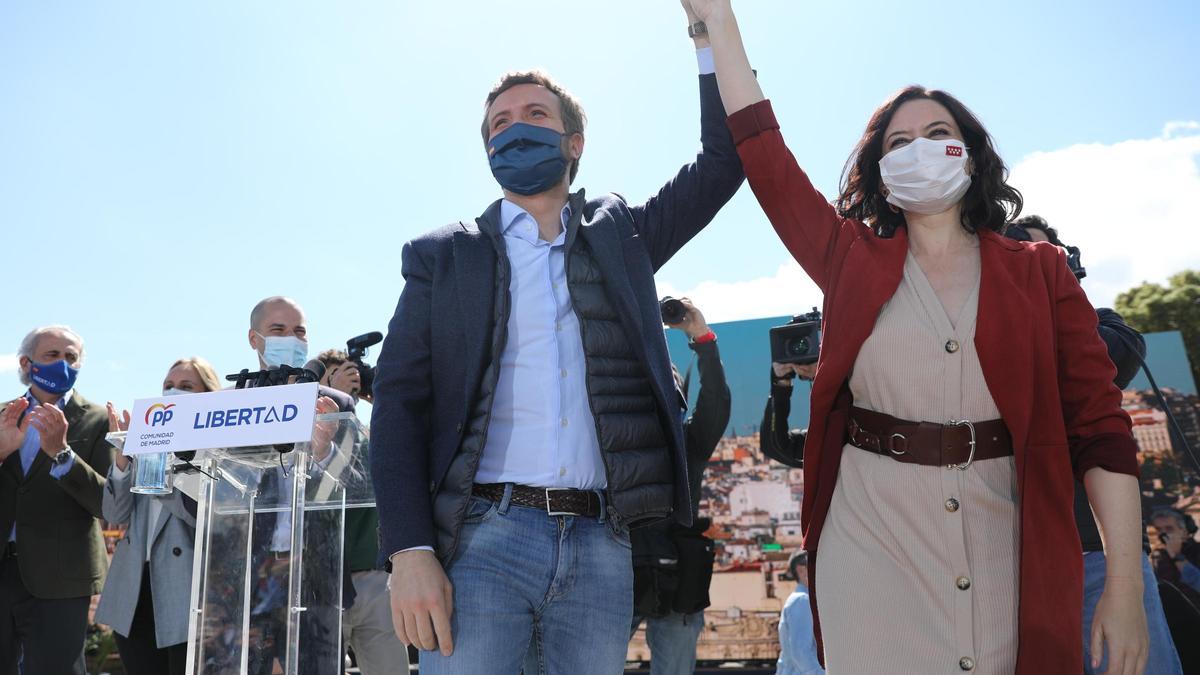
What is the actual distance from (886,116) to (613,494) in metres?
1.27

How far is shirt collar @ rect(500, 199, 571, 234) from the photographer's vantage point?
7.84 ft

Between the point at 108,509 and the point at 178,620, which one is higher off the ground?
the point at 108,509

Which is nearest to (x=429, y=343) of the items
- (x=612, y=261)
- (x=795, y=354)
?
(x=612, y=261)

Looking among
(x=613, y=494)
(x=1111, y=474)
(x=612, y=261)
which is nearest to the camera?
(x=1111, y=474)

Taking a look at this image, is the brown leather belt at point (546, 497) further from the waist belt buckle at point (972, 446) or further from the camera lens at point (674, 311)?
the camera lens at point (674, 311)

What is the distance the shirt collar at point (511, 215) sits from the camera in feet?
7.84

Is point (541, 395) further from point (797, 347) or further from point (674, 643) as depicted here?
point (674, 643)

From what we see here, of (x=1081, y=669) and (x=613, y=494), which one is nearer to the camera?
(x=1081, y=669)

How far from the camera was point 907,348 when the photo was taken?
2.09 metres

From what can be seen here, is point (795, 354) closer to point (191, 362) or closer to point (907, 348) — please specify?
point (907, 348)

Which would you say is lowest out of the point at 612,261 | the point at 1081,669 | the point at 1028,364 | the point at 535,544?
the point at 1081,669

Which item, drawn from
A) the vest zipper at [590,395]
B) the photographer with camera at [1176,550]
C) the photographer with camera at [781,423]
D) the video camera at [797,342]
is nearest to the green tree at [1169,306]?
the photographer with camera at [1176,550]

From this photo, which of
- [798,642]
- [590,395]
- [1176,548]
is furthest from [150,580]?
[1176,548]

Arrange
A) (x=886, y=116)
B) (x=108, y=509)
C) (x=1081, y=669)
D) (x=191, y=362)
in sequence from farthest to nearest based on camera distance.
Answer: (x=191, y=362)
(x=108, y=509)
(x=886, y=116)
(x=1081, y=669)
